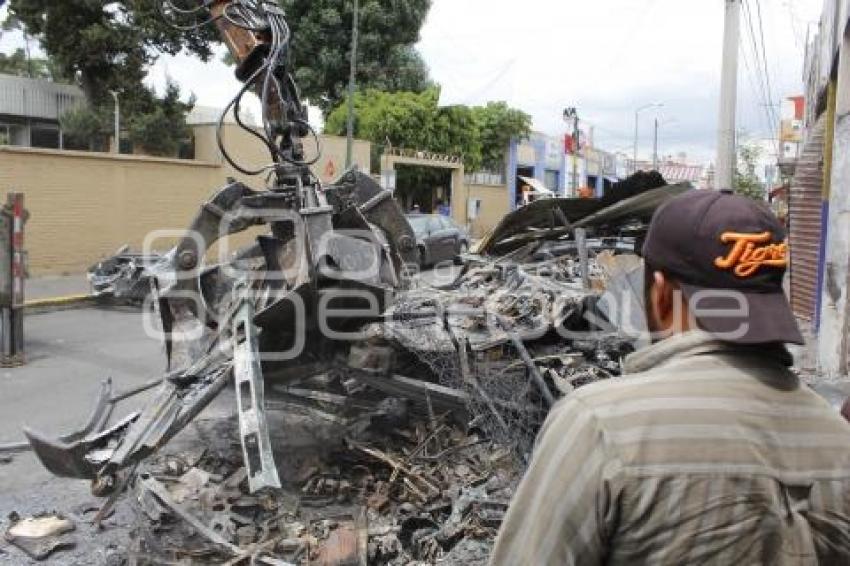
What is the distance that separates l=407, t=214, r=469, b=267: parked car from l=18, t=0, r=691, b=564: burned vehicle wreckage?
12900 mm

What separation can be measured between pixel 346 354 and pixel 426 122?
1054 inches

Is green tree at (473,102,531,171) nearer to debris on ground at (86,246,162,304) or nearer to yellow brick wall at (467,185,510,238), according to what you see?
yellow brick wall at (467,185,510,238)

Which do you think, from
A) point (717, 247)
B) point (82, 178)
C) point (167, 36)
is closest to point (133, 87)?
point (167, 36)

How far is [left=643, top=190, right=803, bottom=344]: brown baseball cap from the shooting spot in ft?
4.56

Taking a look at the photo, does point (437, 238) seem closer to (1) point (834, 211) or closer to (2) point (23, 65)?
(1) point (834, 211)

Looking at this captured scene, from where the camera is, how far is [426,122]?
31.9 m

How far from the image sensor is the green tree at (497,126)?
3794 centimetres

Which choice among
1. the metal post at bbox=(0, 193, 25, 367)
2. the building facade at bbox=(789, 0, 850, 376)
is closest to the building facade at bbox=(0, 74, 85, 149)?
the metal post at bbox=(0, 193, 25, 367)

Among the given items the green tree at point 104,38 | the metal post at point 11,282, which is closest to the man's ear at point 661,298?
the metal post at point 11,282

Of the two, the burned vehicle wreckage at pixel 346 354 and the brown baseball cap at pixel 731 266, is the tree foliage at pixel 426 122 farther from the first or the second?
the brown baseball cap at pixel 731 266

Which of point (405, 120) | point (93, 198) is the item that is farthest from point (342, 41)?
point (93, 198)

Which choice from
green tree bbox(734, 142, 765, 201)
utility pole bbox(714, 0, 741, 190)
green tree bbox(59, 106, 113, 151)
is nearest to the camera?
utility pole bbox(714, 0, 741, 190)

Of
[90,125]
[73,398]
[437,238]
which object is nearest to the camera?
[73,398]

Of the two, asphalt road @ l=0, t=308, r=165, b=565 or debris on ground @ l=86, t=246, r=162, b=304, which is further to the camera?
debris on ground @ l=86, t=246, r=162, b=304
